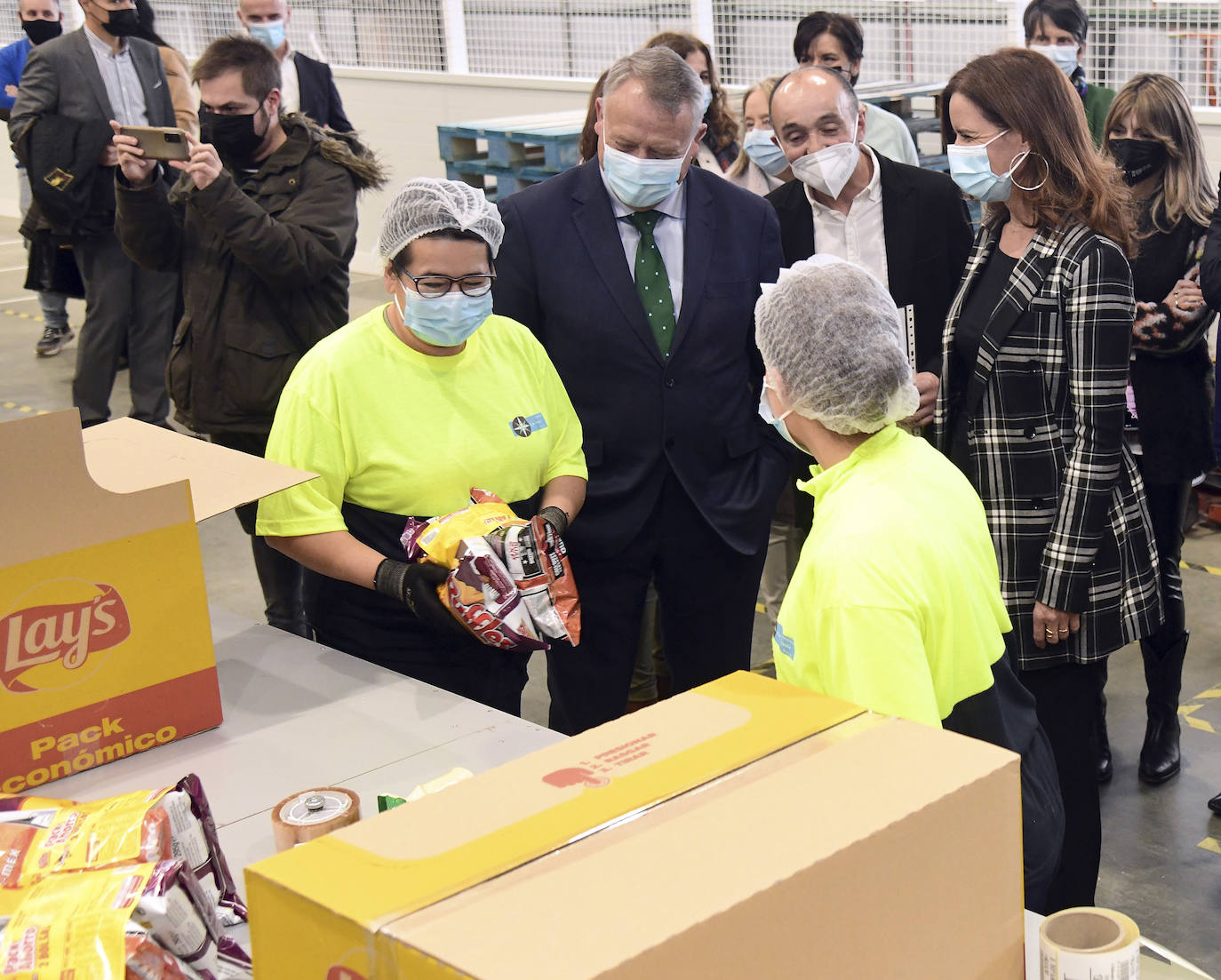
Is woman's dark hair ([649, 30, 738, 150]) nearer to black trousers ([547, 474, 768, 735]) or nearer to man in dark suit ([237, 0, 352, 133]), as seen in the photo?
man in dark suit ([237, 0, 352, 133])

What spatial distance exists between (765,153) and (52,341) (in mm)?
6181

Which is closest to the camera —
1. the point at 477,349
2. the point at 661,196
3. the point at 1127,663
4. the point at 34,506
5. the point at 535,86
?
the point at 34,506

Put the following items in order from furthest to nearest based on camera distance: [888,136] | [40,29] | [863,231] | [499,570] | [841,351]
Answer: [40,29]
[888,136]
[863,231]
[499,570]
[841,351]

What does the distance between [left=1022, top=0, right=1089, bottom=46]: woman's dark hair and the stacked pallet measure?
2134 mm

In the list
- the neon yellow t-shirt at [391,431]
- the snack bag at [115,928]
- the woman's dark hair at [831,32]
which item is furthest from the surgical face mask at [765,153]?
the snack bag at [115,928]

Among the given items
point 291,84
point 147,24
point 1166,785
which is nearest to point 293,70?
point 291,84

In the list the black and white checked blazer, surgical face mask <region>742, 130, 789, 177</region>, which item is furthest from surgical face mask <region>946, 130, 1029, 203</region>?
surgical face mask <region>742, 130, 789, 177</region>

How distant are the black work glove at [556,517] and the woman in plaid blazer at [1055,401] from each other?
0.89 m

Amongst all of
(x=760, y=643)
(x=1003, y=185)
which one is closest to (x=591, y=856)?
(x=1003, y=185)

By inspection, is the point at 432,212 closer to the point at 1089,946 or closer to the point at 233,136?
the point at 233,136

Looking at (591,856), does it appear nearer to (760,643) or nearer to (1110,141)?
(1110,141)

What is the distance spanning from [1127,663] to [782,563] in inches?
46.7

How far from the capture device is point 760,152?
4.58 metres

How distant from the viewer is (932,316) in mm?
3428
